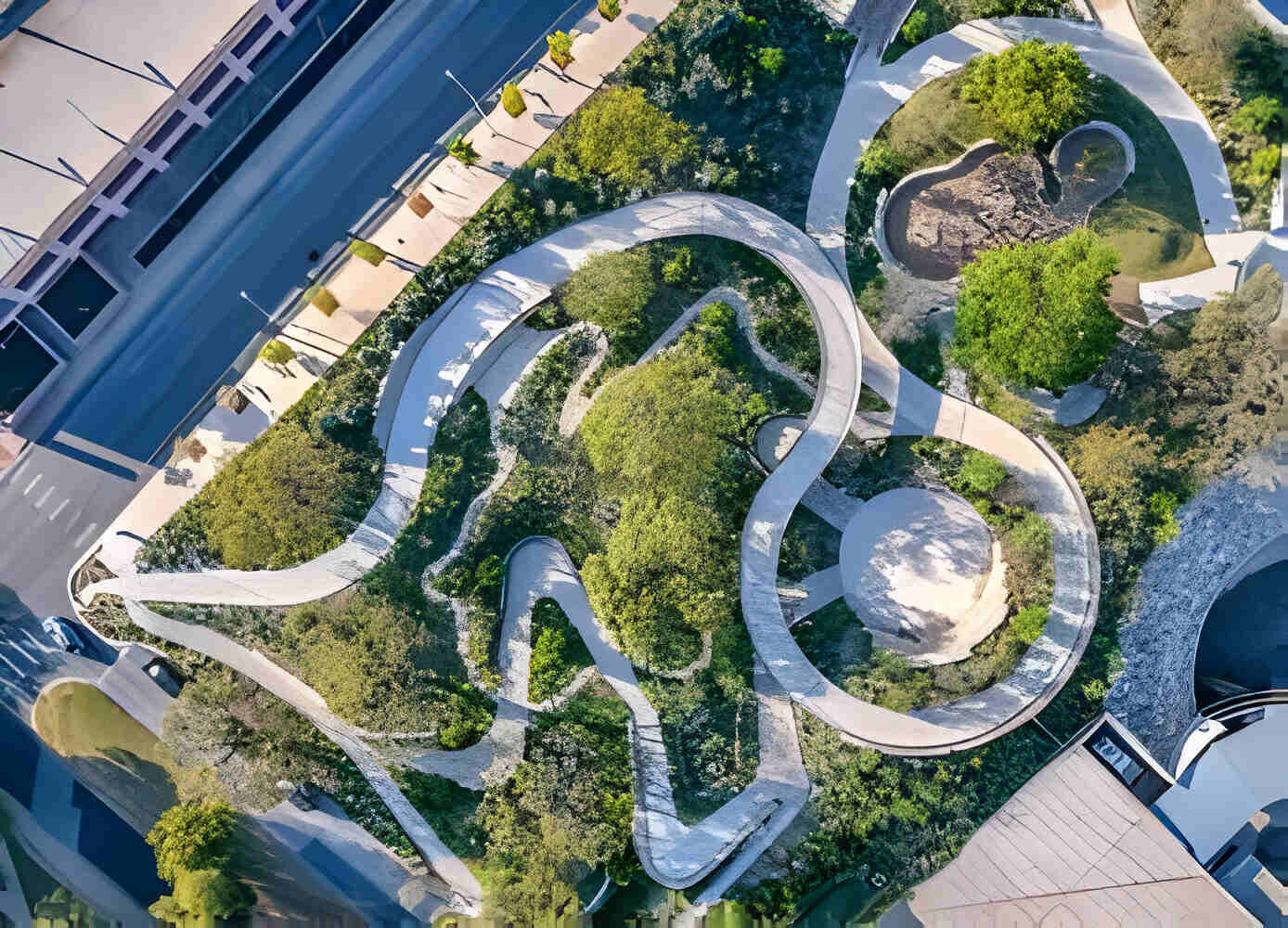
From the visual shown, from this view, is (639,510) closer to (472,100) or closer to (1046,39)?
(472,100)

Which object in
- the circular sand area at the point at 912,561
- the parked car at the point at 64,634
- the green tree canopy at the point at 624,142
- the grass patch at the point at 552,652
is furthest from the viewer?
the circular sand area at the point at 912,561

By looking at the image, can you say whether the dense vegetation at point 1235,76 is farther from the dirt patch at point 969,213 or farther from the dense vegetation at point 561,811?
the dense vegetation at point 561,811

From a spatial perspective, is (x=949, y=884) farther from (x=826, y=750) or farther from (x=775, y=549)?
(x=775, y=549)

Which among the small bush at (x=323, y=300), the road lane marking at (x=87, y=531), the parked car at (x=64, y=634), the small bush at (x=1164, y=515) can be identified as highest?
the small bush at (x=1164, y=515)

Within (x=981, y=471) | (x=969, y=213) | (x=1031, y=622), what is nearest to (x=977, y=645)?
(x=1031, y=622)

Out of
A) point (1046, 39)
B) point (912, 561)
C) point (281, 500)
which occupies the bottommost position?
point (281, 500)

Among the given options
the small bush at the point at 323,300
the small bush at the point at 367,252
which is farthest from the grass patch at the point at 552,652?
the small bush at the point at 367,252
